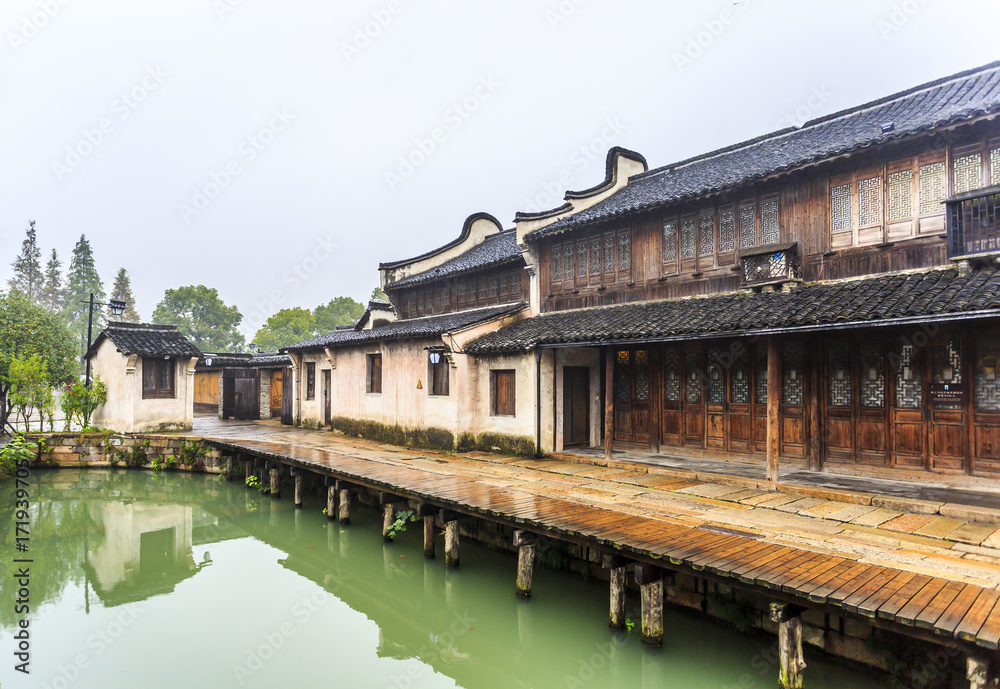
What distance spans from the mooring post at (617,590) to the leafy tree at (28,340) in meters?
19.3

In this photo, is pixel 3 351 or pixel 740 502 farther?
pixel 3 351

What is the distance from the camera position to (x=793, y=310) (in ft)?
26.3

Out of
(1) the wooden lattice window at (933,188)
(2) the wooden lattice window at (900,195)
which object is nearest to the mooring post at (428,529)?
(2) the wooden lattice window at (900,195)

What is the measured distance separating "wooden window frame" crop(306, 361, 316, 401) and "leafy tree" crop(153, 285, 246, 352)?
38588 mm

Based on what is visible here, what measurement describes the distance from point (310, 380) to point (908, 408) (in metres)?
17.3

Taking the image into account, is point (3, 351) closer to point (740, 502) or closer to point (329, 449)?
point (329, 449)

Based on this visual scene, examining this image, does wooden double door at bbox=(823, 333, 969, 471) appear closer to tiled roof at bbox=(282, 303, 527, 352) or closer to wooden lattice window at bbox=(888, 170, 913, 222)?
wooden lattice window at bbox=(888, 170, 913, 222)

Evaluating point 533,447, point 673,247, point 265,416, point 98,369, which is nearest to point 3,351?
point 98,369

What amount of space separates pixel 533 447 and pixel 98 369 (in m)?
17.1

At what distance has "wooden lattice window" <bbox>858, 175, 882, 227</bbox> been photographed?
8.63 metres

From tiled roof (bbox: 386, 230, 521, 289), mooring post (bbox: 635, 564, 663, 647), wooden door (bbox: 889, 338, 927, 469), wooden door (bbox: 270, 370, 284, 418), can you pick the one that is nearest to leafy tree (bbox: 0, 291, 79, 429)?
wooden door (bbox: 270, 370, 284, 418)

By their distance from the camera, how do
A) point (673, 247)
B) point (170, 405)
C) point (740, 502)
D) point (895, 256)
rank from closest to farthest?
point (740, 502)
point (895, 256)
point (673, 247)
point (170, 405)

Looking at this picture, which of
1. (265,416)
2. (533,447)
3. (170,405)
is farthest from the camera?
(265,416)

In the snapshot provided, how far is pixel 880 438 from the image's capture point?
8.64 meters
